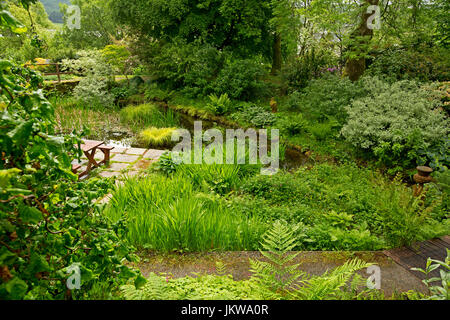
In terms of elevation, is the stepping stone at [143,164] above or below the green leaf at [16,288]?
below

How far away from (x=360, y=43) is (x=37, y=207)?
9036 millimetres

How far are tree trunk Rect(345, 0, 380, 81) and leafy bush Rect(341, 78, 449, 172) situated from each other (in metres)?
1.88

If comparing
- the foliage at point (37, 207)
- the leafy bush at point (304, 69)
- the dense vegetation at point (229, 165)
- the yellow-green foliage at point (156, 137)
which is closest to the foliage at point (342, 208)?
the dense vegetation at point (229, 165)

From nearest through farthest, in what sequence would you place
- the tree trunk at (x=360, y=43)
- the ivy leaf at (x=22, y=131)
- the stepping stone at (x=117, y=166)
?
the ivy leaf at (x=22, y=131) < the stepping stone at (x=117, y=166) < the tree trunk at (x=360, y=43)

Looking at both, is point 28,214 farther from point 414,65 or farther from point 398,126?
point 414,65

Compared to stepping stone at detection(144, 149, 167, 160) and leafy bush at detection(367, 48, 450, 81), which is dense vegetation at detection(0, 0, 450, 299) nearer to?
leafy bush at detection(367, 48, 450, 81)

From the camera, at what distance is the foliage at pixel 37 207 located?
3.51ft

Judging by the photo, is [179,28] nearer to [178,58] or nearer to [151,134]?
[178,58]

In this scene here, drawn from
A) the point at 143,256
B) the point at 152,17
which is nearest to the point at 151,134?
the point at 143,256

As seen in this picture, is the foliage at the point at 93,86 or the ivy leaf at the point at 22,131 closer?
the ivy leaf at the point at 22,131

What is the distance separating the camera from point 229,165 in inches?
190

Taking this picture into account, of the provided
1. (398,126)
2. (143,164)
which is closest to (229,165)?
(143,164)

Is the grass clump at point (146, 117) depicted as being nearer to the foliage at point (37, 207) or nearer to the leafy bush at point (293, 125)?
the leafy bush at point (293, 125)
